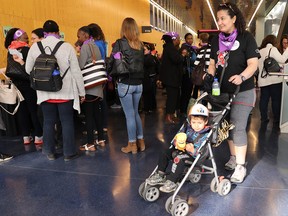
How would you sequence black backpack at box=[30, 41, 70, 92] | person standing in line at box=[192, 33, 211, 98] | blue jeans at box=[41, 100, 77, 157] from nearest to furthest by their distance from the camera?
black backpack at box=[30, 41, 70, 92] < blue jeans at box=[41, 100, 77, 157] < person standing in line at box=[192, 33, 211, 98]

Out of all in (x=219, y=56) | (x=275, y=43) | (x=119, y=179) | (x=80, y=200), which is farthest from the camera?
(x=275, y=43)

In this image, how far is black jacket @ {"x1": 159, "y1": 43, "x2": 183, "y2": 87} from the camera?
468 cm

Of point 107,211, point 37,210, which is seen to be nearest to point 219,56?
point 107,211

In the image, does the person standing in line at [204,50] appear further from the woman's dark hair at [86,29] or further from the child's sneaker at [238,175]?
the child's sneaker at [238,175]

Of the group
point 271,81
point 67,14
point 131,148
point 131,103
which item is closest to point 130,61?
point 131,103

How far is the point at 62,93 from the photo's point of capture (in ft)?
10.3

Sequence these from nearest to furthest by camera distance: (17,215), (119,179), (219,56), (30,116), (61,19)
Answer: (17,215) → (219,56) → (119,179) → (30,116) → (61,19)

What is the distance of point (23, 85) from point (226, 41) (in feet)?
8.53

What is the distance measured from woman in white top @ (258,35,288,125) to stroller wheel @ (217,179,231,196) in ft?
8.57

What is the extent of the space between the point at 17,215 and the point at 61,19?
4.43 metres

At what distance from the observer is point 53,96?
10.2ft

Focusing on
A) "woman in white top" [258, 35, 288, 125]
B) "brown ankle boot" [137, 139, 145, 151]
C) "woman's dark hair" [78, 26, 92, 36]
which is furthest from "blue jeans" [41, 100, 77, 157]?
"woman in white top" [258, 35, 288, 125]

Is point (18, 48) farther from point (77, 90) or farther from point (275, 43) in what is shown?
point (275, 43)

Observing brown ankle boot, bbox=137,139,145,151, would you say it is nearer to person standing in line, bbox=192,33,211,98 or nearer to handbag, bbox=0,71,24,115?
person standing in line, bbox=192,33,211,98
